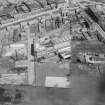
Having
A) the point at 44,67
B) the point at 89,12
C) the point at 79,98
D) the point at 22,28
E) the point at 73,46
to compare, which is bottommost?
the point at 79,98

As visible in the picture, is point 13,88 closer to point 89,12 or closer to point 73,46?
point 73,46

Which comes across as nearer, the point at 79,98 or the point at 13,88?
the point at 79,98

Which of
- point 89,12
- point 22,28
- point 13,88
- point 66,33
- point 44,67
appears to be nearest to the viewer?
point 13,88

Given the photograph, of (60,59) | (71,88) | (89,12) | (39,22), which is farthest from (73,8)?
(71,88)

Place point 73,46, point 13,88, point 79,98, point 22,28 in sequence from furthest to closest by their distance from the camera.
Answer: point 22,28 → point 73,46 → point 13,88 → point 79,98

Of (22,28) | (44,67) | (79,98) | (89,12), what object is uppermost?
(89,12)

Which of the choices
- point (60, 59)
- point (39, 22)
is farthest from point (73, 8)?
point (60, 59)

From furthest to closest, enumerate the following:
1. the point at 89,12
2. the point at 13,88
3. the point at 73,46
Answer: the point at 89,12 → the point at 73,46 → the point at 13,88

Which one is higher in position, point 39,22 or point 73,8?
point 73,8

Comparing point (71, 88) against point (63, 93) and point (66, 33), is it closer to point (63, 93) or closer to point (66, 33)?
point (63, 93)
